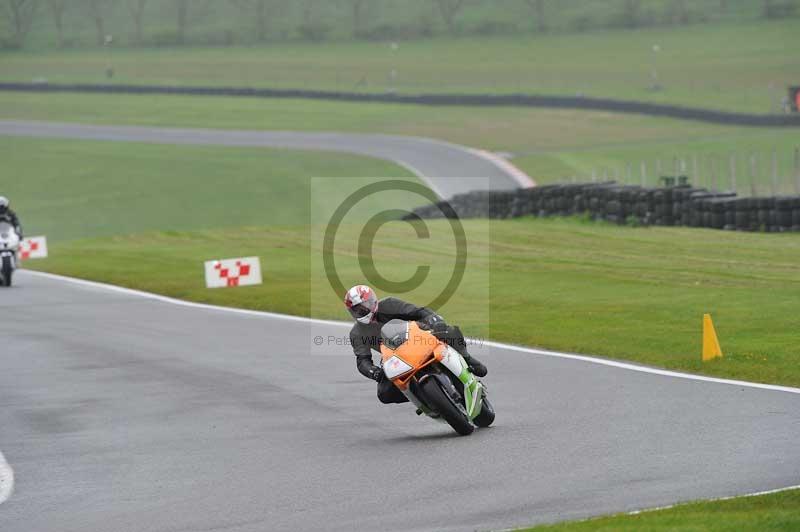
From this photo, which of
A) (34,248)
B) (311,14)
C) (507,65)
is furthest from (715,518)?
(311,14)

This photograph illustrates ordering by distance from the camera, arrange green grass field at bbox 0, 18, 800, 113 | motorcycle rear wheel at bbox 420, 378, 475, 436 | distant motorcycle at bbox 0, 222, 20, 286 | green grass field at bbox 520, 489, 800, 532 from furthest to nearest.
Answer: green grass field at bbox 0, 18, 800, 113, distant motorcycle at bbox 0, 222, 20, 286, motorcycle rear wheel at bbox 420, 378, 475, 436, green grass field at bbox 520, 489, 800, 532

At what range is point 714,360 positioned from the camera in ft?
48.0

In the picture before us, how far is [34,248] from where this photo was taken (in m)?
34.5

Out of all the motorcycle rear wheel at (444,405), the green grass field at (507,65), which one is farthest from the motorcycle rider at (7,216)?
the green grass field at (507,65)

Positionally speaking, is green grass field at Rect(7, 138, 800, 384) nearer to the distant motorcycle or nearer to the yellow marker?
the yellow marker

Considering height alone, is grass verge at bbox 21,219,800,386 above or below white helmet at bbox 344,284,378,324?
below

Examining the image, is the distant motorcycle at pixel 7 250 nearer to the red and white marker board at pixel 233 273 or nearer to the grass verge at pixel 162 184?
the red and white marker board at pixel 233 273

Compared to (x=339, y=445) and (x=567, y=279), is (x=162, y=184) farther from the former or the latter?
(x=339, y=445)

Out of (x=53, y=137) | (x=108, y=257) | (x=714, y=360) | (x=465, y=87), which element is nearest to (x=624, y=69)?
(x=465, y=87)

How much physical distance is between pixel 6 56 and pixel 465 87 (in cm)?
3962

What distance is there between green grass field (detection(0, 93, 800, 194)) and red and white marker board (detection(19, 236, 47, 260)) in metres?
17.6

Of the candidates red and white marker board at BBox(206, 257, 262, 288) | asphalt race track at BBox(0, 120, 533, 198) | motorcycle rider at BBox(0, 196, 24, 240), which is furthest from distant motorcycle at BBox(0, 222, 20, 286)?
asphalt race track at BBox(0, 120, 533, 198)

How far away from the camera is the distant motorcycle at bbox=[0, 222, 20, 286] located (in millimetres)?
26359

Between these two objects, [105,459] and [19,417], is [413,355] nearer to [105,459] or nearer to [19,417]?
[105,459]
